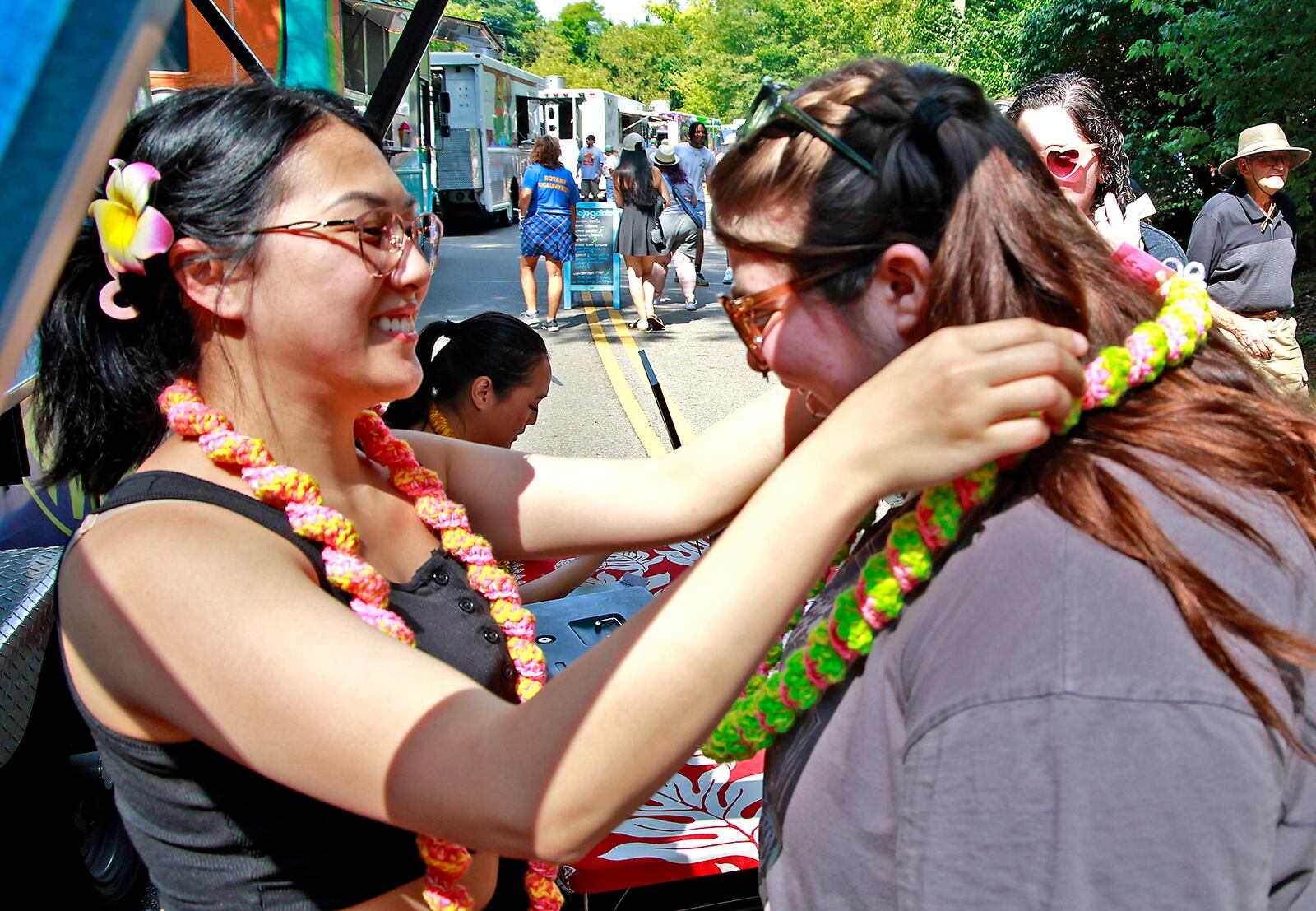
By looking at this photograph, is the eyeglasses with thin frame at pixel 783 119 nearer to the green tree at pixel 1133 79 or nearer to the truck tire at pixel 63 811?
the truck tire at pixel 63 811

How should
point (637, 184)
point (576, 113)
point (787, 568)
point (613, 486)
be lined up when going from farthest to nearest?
point (576, 113) < point (637, 184) < point (613, 486) < point (787, 568)

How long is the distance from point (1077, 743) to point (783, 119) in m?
0.82

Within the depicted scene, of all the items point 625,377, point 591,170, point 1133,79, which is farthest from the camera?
point 591,170

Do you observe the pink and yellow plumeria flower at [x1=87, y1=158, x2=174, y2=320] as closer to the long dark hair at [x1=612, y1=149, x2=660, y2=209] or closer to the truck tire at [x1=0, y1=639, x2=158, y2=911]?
the truck tire at [x1=0, y1=639, x2=158, y2=911]

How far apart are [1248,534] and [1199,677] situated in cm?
20

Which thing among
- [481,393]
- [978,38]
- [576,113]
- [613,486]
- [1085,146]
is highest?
[978,38]

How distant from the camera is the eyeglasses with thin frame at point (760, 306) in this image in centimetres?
129

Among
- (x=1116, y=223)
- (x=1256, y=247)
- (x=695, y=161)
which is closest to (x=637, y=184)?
(x=695, y=161)

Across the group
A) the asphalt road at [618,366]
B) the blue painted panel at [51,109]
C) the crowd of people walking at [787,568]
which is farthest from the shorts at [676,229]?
the blue painted panel at [51,109]

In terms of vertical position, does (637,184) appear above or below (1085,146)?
below

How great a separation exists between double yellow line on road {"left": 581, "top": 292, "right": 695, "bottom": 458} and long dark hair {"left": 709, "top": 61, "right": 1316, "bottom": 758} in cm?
374

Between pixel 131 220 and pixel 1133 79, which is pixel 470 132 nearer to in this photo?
pixel 1133 79

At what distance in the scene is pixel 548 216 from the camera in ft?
36.3

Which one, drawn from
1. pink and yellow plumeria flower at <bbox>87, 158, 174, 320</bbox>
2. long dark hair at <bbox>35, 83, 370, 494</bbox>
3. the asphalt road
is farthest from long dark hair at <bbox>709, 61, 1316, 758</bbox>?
the asphalt road
